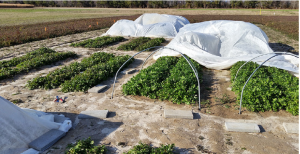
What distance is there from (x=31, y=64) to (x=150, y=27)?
1182cm

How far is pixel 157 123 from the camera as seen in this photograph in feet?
18.6

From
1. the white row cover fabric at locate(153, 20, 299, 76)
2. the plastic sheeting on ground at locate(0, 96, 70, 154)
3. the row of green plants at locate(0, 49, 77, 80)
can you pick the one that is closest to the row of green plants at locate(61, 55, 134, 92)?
the row of green plants at locate(0, 49, 77, 80)

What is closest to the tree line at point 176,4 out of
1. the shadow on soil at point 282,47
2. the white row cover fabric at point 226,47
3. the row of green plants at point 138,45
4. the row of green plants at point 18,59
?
the shadow on soil at point 282,47

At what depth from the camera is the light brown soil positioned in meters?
4.80

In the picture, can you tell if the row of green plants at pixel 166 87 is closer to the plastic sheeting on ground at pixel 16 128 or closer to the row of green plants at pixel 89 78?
the row of green plants at pixel 89 78

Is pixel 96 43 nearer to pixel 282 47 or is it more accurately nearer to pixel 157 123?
pixel 157 123

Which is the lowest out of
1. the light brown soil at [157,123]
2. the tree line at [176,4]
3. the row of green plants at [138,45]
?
the light brown soil at [157,123]

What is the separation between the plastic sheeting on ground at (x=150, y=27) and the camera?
1956cm

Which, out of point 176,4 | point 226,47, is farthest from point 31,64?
point 176,4

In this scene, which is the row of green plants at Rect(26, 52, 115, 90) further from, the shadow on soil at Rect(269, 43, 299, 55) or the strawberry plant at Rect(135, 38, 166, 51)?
the shadow on soil at Rect(269, 43, 299, 55)

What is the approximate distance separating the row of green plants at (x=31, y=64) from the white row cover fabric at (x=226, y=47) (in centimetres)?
522

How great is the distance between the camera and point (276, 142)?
4906mm

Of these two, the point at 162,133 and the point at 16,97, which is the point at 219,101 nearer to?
the point at 162,133

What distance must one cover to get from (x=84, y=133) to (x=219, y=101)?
4.20 meters
